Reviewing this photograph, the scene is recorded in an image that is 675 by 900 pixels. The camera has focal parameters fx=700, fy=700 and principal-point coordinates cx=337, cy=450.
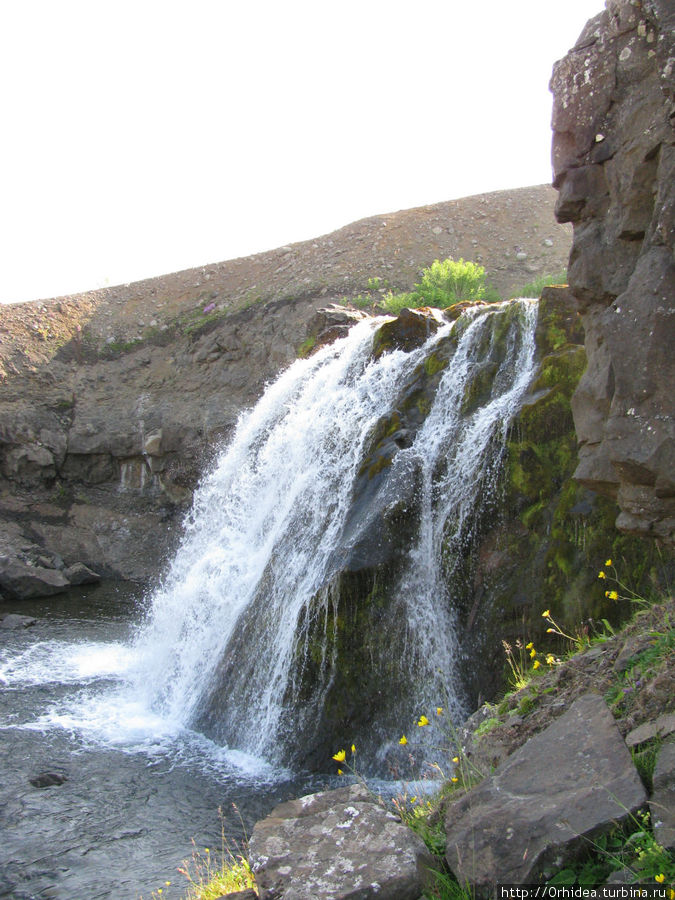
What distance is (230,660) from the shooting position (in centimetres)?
842

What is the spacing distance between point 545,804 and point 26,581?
1461cm

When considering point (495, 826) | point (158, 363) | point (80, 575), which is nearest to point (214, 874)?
point (495, 826)

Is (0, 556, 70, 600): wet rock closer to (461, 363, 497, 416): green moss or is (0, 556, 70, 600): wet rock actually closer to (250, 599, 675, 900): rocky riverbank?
(461, 363, 497, 416): green moss

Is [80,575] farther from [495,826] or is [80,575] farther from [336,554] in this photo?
[495,826]

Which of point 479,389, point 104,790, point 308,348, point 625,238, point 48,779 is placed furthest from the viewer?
point 308,348

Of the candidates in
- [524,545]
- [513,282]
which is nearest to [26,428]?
[513,282]

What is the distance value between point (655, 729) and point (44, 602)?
1437 centimetres

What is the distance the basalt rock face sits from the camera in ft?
13.9

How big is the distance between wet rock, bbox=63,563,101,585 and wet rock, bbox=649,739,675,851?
15484mm

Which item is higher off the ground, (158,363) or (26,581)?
(158,363)

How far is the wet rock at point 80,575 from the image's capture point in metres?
16.4

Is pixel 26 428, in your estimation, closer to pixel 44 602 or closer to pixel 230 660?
pixel 44 602

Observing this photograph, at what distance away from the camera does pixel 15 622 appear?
1312cm

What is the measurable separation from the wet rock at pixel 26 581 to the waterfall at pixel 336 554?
5730 mm
